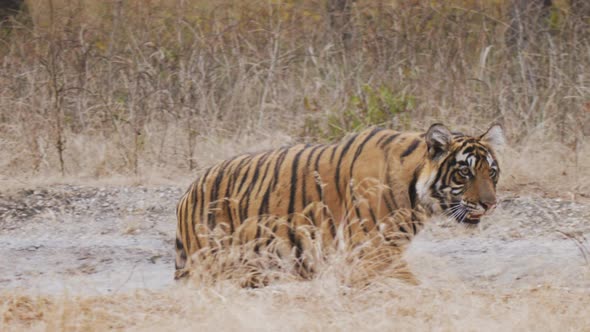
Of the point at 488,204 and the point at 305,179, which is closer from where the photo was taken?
the point at 488,204

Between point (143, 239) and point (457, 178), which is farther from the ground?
point (457, 178)

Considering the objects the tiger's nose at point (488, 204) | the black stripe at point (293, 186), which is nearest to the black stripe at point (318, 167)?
the black stripe at point (293, 186)

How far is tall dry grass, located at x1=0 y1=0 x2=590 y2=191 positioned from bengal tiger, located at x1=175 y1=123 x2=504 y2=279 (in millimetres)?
2910

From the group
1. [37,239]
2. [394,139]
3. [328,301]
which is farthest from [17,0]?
[328,301]

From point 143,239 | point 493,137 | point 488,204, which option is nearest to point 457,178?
point 488,204

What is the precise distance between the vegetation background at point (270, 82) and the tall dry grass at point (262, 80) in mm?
16

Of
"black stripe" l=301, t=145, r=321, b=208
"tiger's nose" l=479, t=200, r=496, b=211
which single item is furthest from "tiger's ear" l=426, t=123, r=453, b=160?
"black stripe" l=301, t=145, r=321, b=208

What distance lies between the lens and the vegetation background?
871 centimetres

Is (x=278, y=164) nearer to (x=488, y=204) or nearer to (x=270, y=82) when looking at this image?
(x=488, y=204)

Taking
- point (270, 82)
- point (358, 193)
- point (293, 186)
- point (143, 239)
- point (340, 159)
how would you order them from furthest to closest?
point (270, 82), point (143, 239), point (293, 186), point (340, 159), point (358, 193)

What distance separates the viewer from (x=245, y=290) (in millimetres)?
4816

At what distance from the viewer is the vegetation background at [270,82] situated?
871 cm

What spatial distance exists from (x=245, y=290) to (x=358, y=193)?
0.80 meters

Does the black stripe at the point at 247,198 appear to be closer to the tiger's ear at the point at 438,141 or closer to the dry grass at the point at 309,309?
the dry grass at the point at 309,309
